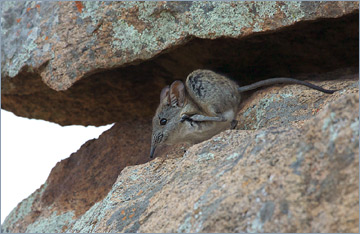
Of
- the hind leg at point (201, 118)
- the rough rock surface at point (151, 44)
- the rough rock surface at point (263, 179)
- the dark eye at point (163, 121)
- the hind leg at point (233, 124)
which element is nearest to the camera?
the rough rock surface at point (263, 179)

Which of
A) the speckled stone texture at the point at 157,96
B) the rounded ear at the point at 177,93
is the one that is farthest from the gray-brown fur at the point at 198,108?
the speckled stone texture at the point at 157,96

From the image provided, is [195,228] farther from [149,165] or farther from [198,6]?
[198,6]

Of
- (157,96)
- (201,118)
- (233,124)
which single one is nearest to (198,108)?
(201,118)

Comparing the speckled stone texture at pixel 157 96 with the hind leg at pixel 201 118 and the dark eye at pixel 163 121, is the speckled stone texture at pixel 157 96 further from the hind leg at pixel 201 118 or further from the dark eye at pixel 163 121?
the dark eye at pixel 163 121

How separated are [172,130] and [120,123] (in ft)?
5.51

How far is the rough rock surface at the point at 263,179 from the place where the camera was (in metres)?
2.92

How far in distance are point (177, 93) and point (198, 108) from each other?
32 cm

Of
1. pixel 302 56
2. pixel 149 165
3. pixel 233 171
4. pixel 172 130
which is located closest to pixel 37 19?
pixel 172 130

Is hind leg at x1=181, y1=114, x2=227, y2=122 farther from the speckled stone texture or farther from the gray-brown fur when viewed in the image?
the speckled stone texture

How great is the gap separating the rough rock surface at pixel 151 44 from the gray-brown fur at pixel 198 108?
1.77 feet

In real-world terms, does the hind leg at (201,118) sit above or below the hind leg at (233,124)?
above

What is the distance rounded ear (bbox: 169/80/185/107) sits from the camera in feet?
19.4

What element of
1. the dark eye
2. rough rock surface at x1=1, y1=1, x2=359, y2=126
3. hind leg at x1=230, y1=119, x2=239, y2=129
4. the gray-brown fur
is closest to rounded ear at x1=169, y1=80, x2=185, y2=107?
the gray-brown fur

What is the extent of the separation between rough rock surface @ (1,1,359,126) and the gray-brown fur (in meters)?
0.54
